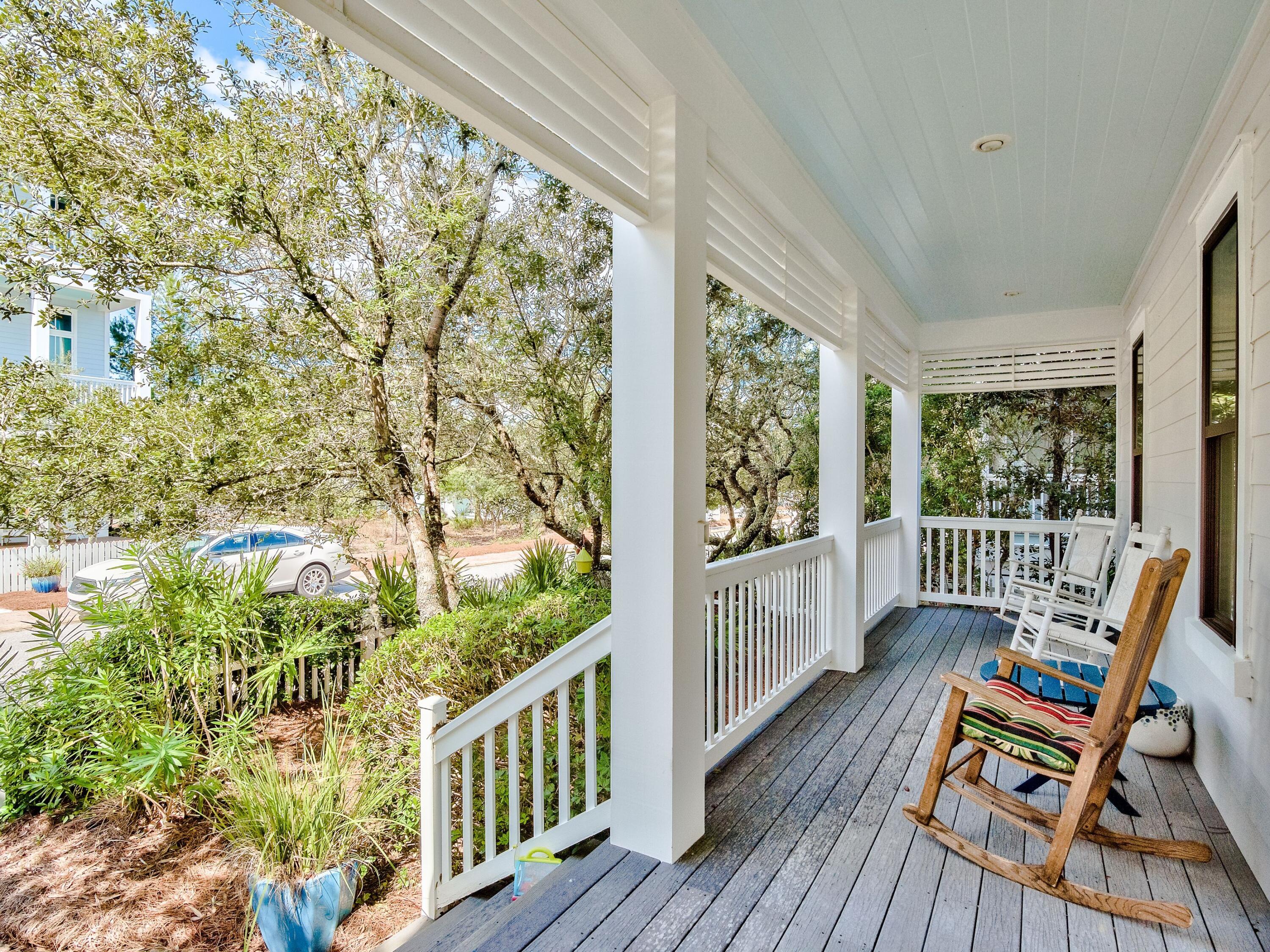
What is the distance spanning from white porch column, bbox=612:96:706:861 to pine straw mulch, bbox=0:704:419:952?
185cm

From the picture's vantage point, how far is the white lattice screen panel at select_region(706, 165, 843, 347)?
97.1 inches

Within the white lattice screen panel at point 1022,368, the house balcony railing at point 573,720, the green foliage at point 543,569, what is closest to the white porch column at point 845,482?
the house balcony railing at point 573,720

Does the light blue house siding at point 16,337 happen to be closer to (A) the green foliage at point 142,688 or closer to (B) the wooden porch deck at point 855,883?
(A) the green foliage at point 142,688

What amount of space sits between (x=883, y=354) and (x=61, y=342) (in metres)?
5.26

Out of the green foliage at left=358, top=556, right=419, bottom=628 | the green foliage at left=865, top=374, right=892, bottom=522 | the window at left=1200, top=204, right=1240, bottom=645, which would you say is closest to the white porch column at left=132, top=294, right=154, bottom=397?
the green foliage at left=358, top=556, right=419, bottom=628

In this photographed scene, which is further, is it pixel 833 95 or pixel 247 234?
pixel 247 234

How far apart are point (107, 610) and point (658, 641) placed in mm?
3426

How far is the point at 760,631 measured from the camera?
3.18 metres

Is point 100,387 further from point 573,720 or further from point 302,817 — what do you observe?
point 573,720

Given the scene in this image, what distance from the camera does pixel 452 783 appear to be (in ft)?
11.0

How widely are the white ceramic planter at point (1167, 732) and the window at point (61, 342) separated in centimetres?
550

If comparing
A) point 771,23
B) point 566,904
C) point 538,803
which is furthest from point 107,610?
point 771,23

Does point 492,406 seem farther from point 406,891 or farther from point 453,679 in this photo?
point 406,891

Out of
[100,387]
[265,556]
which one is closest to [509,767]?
[265,556]
